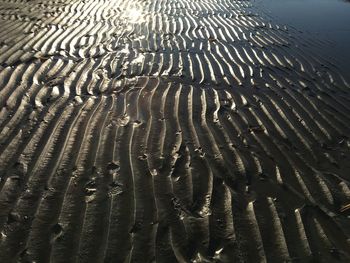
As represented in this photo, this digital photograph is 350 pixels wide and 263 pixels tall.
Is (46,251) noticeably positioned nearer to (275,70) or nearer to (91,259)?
(91,259)

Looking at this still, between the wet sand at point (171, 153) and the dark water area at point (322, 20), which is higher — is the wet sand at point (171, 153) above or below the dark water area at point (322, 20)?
below

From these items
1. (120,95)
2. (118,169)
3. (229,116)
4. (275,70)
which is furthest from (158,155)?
(275,70)

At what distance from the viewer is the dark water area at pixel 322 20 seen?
9.12m

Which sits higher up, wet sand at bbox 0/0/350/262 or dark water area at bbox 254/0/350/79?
dark water area at bbox 254/0/350/79

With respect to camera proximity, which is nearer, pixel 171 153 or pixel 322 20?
pixel 171 153

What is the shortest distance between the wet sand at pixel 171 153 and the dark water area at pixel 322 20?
70 cm

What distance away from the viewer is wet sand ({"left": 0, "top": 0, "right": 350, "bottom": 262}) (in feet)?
11.8

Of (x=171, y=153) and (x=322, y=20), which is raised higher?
(x=322, y=20)

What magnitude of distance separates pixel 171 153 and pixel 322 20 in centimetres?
972

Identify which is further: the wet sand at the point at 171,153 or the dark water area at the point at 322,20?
the dark water area at the point at 322,20

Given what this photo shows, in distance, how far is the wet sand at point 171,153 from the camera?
360 cm

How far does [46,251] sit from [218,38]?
780cm

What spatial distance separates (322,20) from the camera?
40.0 feet

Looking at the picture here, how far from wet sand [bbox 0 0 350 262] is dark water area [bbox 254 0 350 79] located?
702 mm
